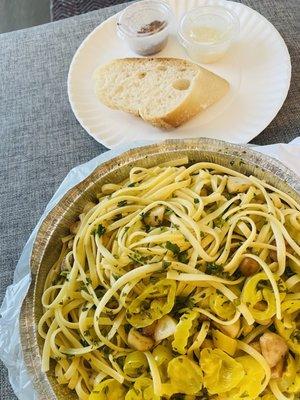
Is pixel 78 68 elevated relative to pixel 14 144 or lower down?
elevated

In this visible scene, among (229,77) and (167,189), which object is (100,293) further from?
(229,77)

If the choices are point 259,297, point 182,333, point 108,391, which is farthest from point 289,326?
point 108,391

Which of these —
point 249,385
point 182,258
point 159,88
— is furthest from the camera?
point 159,88

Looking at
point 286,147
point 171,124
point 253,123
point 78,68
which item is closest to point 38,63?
point 78,68

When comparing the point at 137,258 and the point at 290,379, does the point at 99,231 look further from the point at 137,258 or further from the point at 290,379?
the point at 290,379

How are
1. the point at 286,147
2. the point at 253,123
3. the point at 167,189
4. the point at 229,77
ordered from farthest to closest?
the point at 229,77
the point at 253,123
the point at 286,147
the point at 167,189

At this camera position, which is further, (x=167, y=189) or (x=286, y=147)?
(x=286, y=147)

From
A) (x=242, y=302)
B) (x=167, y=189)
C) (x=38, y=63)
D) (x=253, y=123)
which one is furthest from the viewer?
(x=38, y=63)

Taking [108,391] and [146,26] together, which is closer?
[108,391]

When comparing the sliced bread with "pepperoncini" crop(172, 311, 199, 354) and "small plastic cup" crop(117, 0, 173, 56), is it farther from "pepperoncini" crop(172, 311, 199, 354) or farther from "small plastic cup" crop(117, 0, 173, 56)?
"pepperoncini" crop(172, 311, 199, 354)
